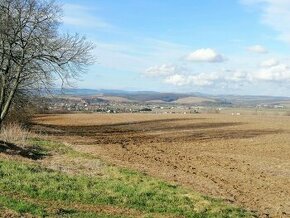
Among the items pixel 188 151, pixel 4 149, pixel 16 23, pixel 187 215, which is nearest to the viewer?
pixel 187 215

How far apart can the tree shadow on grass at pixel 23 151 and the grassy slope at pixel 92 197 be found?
4268mm

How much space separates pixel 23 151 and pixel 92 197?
999cm

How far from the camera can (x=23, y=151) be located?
2377 centimetres

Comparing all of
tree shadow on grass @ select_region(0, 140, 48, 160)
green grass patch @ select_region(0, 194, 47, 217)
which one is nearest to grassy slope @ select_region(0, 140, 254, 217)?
green grass patch @ select_region(0, 194, 47, 217)

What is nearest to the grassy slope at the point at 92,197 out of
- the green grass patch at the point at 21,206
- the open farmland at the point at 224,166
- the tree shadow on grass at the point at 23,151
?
the green grass patch at the point at 21,206

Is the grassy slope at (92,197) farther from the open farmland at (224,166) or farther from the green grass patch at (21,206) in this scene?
the open farmland at (224,166)

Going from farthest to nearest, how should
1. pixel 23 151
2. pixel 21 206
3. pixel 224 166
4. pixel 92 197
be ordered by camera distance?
pixel 224 166
pixel 23 151
pixel 92 197
pixel 21 206

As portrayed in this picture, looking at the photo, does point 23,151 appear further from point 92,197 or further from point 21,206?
point 21,206

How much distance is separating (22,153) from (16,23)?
365 inches

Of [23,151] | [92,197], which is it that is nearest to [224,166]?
[23,151]

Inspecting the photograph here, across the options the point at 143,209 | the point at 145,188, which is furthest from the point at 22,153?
the point at 143,209

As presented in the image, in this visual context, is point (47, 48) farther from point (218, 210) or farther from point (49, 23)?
point (218, 210)

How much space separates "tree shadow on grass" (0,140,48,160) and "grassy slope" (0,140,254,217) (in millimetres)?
4268

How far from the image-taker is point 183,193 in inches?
647
